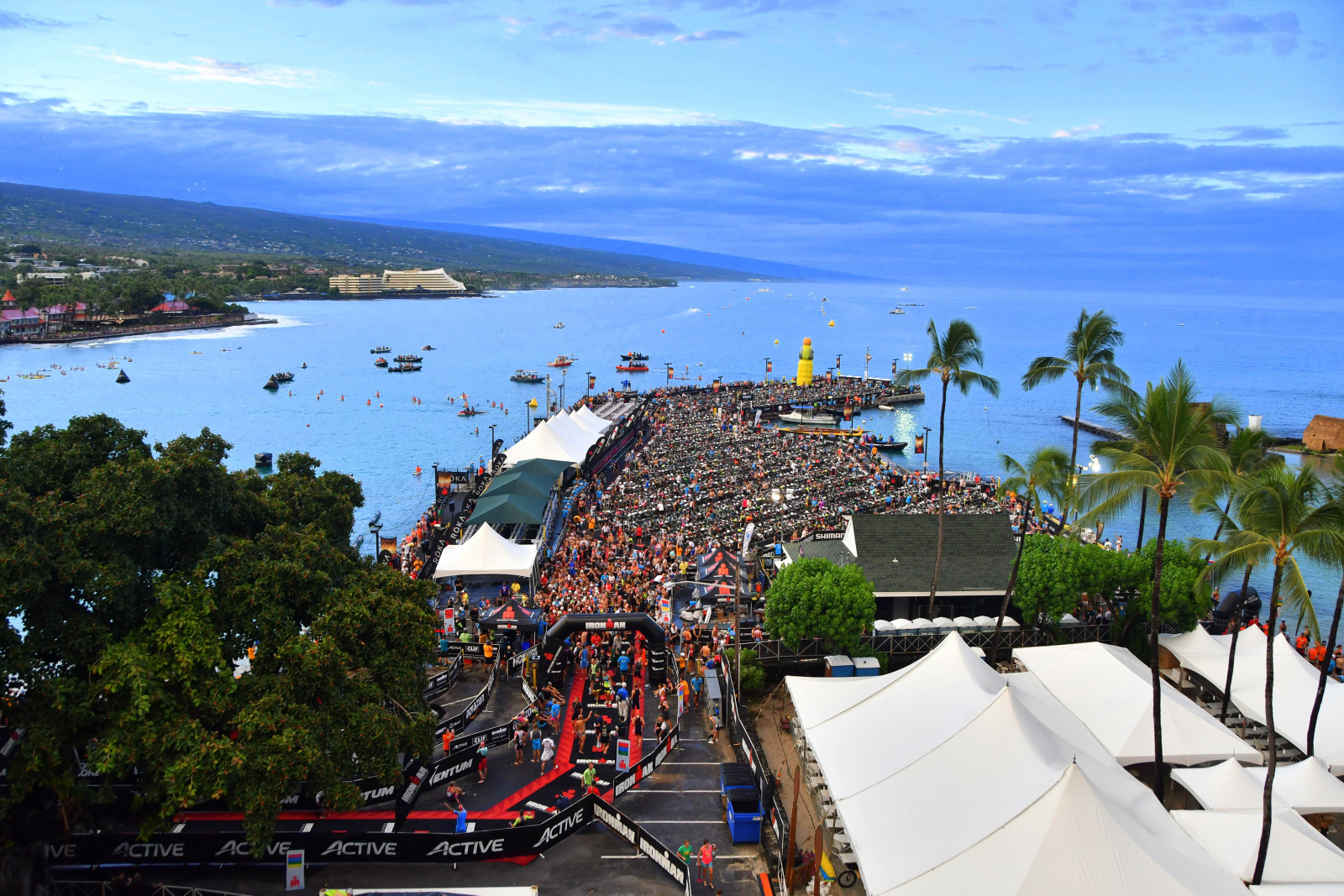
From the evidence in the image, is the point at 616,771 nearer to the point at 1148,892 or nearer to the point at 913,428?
the point at 1148,892

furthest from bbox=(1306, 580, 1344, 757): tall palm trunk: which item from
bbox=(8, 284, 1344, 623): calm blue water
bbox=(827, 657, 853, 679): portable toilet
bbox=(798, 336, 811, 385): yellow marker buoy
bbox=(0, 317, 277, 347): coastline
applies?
bbox=(0, 317, 277, 347): coastline

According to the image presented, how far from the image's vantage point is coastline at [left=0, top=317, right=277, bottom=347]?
354 ft

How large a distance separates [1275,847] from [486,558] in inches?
822

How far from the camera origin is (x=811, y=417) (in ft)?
221

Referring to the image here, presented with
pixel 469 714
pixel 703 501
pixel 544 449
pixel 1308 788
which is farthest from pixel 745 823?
pixel 544 449

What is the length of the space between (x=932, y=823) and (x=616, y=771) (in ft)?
21.1

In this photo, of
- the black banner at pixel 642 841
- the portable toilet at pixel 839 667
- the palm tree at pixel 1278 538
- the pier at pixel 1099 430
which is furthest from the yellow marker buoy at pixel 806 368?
the black banner at pixel 642 841

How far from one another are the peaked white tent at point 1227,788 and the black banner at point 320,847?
1114 centimetres

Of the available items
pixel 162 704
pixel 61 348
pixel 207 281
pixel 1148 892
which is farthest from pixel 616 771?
pixel 207 281

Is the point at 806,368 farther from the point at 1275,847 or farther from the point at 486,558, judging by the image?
the point at 1275,847

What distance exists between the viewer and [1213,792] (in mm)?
14031

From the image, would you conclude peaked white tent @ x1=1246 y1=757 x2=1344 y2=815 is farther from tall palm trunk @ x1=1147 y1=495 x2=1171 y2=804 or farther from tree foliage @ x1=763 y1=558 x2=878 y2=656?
tree foliage @ x1=763 y1=558 x2=878 y2=656

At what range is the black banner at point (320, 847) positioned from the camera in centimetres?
1246

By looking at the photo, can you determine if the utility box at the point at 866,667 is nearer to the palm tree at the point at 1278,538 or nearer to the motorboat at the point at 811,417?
the palm tree at the point at 1278,538
